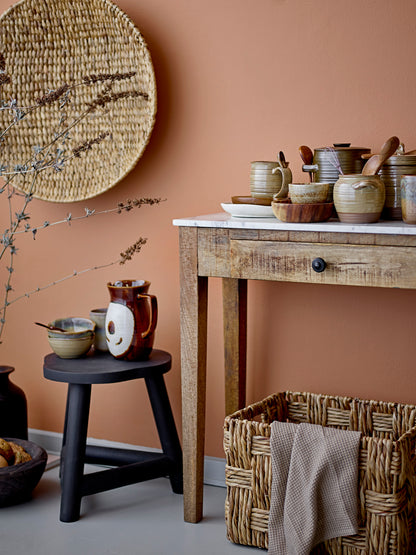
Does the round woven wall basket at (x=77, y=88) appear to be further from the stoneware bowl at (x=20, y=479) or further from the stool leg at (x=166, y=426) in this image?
the stoneware bowl at (x=20, y=479)

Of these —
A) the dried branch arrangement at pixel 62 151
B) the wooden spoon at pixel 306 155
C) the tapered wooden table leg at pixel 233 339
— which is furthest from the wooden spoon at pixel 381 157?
the dried branch arrangement at pixel 62 151

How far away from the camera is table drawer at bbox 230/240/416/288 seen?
5.57 ft

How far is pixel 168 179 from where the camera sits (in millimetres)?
2410

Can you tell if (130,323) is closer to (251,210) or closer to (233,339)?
(233,339)

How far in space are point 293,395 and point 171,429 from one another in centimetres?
39

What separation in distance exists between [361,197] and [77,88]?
113 cm

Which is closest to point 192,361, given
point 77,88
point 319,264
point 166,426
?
point 166,426

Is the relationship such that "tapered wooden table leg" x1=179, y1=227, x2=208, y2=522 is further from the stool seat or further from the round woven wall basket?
the round woven wall basket

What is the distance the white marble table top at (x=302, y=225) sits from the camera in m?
1.69

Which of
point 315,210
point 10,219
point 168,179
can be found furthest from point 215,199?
point 10,219

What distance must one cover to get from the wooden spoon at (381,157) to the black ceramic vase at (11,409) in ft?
4.38

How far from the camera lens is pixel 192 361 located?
2.02m

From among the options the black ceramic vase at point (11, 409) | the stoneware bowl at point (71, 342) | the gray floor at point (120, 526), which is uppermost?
the stoneware bowl at point (71, 342)

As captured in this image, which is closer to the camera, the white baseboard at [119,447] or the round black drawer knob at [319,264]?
the round black drawer knob at [319,264]
